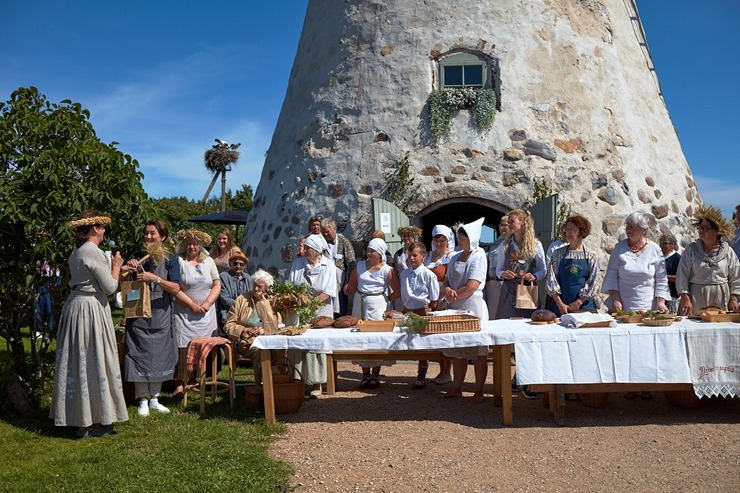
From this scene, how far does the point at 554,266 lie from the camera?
6129mm

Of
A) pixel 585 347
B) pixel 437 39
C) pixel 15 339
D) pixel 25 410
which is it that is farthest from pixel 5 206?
pixel 437 39

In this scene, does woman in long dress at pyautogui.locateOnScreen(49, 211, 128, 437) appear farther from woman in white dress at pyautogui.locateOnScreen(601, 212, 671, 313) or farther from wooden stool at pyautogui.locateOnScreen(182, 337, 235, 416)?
woman in white dress at pyautogui.locateOnScreen(601, 212, 671, 313)

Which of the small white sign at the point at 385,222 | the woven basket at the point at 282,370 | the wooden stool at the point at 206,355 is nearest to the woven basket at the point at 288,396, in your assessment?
the woven basket at the point at 282,370

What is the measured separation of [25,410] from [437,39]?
24.5 ft

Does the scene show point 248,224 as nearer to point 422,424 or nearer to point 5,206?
point 5,206

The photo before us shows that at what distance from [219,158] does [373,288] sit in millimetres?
37976

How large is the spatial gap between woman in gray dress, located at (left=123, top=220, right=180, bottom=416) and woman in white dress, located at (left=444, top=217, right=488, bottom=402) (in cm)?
260

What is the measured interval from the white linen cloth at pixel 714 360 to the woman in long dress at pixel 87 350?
15.2 ft

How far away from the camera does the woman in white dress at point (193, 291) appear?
241 inches

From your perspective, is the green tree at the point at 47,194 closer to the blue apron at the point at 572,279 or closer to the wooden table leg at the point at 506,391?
the wooden table leg at the point at 506,391

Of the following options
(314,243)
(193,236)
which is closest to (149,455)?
(193,236)

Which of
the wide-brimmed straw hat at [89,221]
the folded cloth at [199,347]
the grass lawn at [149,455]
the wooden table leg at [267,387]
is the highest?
the wide-brimmed straw hat at [89,221]

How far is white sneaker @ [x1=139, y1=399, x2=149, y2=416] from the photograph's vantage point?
5516mm

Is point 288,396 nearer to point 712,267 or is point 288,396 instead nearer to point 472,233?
point 472,233
